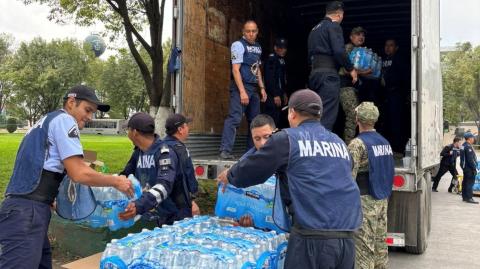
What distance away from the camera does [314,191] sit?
2.56m

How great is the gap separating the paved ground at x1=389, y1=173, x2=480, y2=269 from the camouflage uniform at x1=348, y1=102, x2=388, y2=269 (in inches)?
45.8

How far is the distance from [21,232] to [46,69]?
47.3 metres

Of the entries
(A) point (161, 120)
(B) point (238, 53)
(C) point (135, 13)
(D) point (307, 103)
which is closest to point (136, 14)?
(C) point (135, 13)

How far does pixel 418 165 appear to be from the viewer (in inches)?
180

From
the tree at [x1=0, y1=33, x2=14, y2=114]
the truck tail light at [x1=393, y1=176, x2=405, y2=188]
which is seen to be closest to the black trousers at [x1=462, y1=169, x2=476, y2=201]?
the truck tail light at [x1=393, y1=176, x2=405, y2=188]

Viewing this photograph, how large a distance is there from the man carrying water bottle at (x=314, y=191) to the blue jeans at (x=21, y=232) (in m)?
1.37

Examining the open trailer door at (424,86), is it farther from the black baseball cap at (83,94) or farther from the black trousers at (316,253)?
the black baseball cap at (83,94)

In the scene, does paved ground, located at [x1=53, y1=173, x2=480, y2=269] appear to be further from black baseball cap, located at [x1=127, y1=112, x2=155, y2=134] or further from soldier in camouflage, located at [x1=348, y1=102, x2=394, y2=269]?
black baseball cap, located at [x1=127, y1=112, x2=155, y2=134]

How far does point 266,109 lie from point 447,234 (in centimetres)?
360

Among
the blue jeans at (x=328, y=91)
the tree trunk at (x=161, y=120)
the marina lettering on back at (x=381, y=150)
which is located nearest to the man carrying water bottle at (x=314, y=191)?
the marina lettering on back at (x=381, y=150)

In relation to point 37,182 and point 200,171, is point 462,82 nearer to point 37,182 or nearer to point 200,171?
point 200,171

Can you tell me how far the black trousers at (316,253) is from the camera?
2.54 meters

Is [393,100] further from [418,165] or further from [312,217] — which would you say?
[312,217]

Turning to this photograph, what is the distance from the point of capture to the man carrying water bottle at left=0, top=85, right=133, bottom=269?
2869 millimetres
